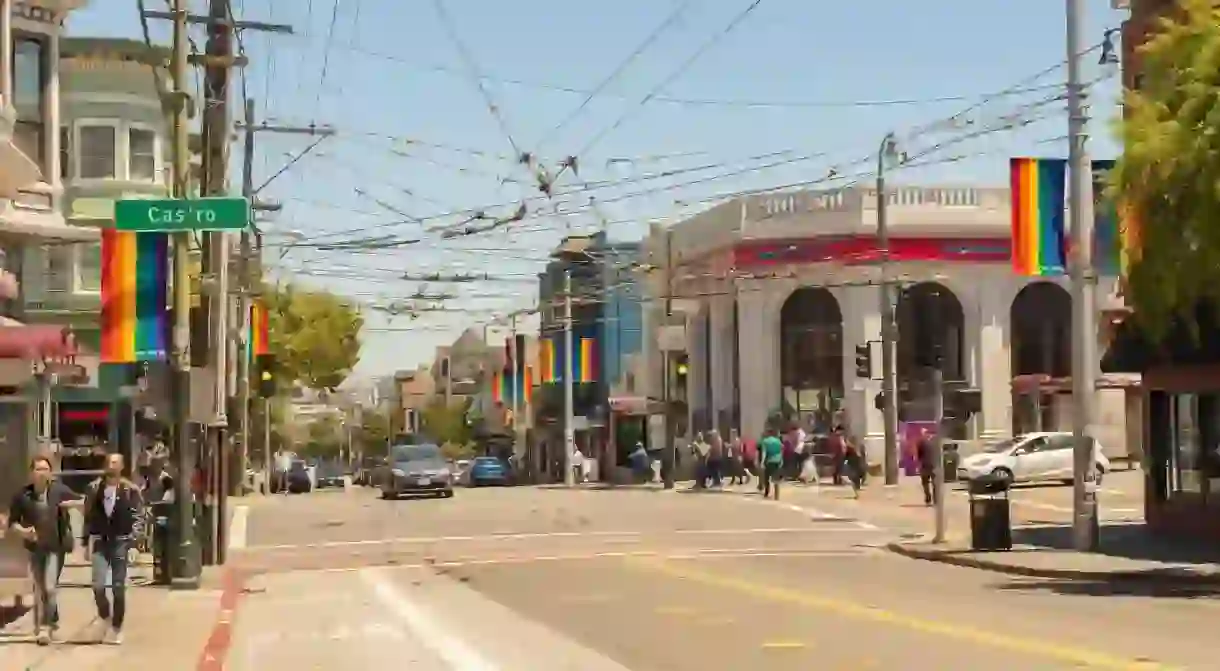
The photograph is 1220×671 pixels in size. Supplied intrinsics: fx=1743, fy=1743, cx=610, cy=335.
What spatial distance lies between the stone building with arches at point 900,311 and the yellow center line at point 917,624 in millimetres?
31661

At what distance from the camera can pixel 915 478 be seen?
54.3m

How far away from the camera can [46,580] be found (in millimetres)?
17344

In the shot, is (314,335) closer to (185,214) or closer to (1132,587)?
(185,214)

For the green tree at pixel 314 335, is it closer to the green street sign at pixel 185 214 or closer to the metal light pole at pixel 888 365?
the metal light pole at pixel 888 365

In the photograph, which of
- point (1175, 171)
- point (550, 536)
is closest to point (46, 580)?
point (1175, 171)

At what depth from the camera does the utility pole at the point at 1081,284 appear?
2600 centimetres

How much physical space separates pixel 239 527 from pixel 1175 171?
80.4 feet

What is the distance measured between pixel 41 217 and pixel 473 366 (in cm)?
12236

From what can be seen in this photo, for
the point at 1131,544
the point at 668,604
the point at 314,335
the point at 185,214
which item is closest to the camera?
the point at 668,604

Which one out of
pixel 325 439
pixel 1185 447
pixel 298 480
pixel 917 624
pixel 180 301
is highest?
pixel 180 301

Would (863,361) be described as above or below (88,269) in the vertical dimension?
below

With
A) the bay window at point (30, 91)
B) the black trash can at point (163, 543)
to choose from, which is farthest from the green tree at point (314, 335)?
the black trash can at point (163, 543)

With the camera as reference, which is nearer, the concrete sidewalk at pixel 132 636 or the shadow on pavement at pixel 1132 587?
the concrete sidewalk at pixel 132 636

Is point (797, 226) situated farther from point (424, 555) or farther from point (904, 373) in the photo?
point (424, 555)
